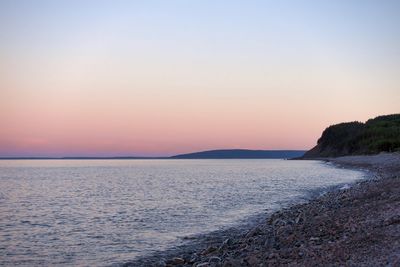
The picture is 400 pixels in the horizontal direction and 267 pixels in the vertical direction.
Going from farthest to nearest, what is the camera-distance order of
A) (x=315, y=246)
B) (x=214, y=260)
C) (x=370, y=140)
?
(x=370, y=140) < (x=214, y=260) < (x=315, y=246)

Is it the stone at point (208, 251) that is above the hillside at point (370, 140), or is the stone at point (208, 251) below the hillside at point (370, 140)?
below

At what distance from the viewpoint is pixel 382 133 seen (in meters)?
133

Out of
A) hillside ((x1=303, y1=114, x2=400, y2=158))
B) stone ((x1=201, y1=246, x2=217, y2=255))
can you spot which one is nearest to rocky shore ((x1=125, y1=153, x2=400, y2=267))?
stone ((x1=201, y1=246, x2=217, y2=255))

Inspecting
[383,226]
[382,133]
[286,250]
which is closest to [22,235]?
[286,250]

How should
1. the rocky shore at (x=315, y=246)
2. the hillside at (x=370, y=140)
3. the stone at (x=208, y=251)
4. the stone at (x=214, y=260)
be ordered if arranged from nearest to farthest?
the rocky shore at (x=315, y=246) < the stone at (x=214, y=260) < the stone at (x=208, y=251) < the hillside at (x=370, y=140)

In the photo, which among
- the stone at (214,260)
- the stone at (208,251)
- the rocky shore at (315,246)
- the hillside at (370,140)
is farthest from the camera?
the hillside at (370,140)

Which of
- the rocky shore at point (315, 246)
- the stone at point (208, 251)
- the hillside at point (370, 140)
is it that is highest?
the hillside at point (370, 140)

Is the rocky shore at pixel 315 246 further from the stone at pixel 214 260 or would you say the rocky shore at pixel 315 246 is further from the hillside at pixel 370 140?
the hillside at pixel 370 140

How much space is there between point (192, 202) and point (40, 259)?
19220mm

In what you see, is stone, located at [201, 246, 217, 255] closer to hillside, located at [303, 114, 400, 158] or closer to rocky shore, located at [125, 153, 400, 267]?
rocky shore, located at [125, 153, 400, 267]

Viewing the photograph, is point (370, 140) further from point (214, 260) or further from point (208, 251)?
point (214, 260)

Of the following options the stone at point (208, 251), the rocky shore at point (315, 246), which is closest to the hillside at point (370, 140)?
the rocky shore at point (315, 246)

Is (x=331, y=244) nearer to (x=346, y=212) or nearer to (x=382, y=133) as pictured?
(x=346, y=212)

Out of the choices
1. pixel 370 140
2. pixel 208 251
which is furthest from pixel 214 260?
pixel 370 140
